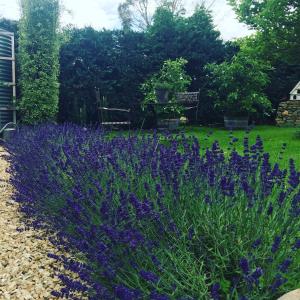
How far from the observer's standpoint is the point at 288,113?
12969 mm

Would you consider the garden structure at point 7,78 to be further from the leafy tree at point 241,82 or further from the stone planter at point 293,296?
the stone planter at point 293,296

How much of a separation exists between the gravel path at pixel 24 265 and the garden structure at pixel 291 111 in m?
10.7

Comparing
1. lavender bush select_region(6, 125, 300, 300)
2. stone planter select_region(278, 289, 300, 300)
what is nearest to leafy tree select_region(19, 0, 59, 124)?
lavender bush select_region(6, 125, 300, 300)

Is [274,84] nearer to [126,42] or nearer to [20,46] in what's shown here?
[126,42]

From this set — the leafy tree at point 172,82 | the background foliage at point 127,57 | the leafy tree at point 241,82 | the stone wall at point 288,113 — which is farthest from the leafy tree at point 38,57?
the stone wall at point 288,113

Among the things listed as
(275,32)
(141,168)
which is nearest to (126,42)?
(275,32)

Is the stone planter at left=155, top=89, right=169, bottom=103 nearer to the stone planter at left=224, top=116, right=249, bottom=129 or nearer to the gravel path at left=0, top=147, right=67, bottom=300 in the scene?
the stone planter at left=224, top=116, right=249, bottom=129

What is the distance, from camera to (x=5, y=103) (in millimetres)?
11133

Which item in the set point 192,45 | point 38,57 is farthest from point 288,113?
point 38,57

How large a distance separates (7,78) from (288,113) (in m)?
8.48

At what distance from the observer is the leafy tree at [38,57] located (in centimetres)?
1052

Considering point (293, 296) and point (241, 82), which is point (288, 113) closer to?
point (241, 82)

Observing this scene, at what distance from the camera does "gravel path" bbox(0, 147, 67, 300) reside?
262 centimetres

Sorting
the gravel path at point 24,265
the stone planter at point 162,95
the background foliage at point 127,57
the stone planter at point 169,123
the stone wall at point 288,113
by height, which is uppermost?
the background foliage at point 127,57
